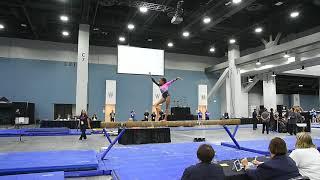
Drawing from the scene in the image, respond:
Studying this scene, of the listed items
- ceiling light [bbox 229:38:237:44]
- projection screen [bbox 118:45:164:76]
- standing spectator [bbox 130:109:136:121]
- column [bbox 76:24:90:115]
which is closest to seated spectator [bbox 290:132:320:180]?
projection screen [bbox 118:45:164:76]

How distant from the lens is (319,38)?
1482cm

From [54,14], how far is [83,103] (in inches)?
245

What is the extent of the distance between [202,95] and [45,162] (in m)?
22.0

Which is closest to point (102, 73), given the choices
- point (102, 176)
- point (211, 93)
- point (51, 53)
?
point (51, 53)

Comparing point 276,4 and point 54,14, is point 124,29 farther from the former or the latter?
point 276,4

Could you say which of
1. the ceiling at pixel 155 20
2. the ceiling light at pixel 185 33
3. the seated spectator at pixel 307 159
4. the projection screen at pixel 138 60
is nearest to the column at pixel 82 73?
the ceiling at pixel 155 20

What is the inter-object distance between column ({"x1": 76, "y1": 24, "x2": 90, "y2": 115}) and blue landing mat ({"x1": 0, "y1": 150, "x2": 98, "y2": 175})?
10576 millimetres

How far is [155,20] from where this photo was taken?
17969 mm

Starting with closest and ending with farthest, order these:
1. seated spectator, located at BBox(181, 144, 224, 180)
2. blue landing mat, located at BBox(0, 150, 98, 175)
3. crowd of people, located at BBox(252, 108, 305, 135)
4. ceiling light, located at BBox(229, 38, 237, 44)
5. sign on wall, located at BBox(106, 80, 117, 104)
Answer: seated spectator, located at BBox(181, 144, 224, 180)
blue landing mat, located at BBox(0, 150, 98, 175)
crowd of people, located at BBox(252, 108, 305, 135)
ceiling light, located at BBox(229, 38, 237, 44)
sign on wall, located at BBox(106, 80, 117, 104)

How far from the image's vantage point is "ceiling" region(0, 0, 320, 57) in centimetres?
1445

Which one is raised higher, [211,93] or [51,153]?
[211,93]

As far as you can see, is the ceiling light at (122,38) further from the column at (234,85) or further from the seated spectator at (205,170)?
the seated spectator at (205,170)

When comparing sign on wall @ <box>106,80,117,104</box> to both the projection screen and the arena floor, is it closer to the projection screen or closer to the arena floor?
Result: the arena floor

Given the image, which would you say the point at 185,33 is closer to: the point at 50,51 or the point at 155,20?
the point at 155,20
